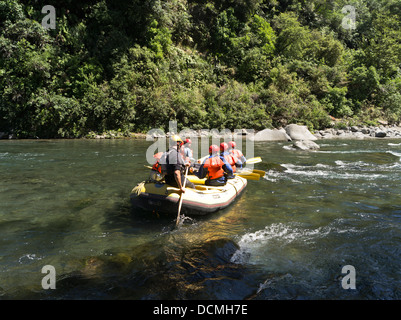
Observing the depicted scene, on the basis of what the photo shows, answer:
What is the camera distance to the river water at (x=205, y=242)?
302cm

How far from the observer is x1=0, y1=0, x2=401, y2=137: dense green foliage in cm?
1555

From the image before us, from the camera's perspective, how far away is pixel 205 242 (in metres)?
4.11

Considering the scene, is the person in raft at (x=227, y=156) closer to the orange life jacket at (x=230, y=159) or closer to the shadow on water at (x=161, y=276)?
the orange life jacket at (x=230, y=159)

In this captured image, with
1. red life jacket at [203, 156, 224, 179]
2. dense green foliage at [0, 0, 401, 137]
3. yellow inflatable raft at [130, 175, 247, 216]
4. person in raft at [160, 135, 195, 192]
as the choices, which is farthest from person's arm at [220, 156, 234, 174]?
dense green foliage at [0, 0, 401, 137]

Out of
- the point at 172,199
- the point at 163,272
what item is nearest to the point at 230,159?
the point at 172,199

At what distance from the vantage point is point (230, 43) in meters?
24.1

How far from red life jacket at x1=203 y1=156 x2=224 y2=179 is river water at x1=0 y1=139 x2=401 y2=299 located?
735mm

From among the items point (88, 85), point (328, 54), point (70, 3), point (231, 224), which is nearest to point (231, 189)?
point (231, 224)

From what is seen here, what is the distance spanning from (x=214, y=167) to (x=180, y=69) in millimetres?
16771

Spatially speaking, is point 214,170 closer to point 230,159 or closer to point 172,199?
point 230,159

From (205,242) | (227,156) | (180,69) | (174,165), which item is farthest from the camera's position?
(180,69)

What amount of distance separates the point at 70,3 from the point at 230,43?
12215 mm

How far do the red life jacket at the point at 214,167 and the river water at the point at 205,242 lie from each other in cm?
73
